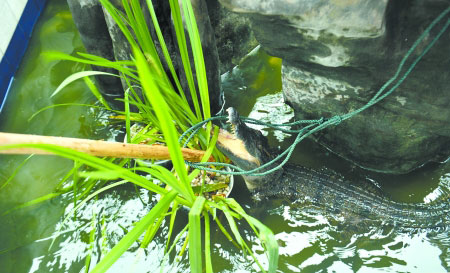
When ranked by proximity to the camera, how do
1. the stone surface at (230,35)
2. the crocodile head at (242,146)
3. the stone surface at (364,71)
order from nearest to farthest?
the stone surface at (364,71) < the crocodile head at (242,146) < the stone surface at (230,35)

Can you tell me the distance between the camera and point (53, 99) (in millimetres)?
3193

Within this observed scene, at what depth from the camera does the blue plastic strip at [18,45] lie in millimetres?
3351

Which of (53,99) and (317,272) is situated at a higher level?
(53,99)

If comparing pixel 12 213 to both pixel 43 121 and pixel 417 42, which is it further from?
pixel 417 42

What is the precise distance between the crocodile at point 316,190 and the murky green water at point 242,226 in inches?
2.9

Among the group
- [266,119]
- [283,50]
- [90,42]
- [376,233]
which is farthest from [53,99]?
[376,233]

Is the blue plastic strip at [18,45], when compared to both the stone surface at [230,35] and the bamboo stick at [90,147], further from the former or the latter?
the bamboo stick at [90,147]

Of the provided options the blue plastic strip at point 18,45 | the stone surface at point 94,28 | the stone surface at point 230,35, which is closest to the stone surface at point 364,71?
the stone surface at point 230,35

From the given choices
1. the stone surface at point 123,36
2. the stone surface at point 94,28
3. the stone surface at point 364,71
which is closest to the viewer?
the stone surface at point 364,71

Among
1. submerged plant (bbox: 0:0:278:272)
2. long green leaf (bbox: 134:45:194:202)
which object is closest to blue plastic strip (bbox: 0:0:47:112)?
submerged plant (bbox: 0:0:278:272)

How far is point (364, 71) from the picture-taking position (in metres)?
2.03

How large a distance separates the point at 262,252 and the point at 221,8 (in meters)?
1.78

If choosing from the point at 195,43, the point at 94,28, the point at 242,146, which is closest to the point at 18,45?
the point at 94,28

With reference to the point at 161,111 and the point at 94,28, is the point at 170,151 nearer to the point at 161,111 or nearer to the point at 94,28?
the point at 161,111
